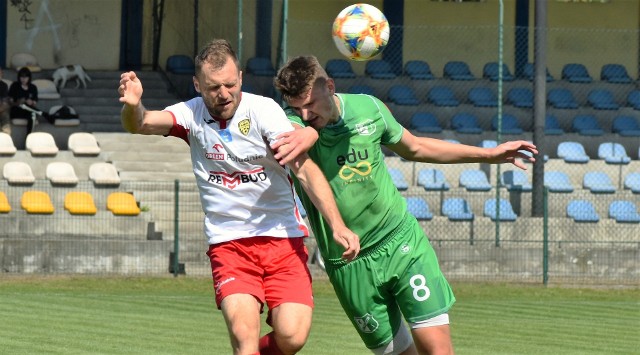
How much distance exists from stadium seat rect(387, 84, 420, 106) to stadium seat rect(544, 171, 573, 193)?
3.22 meters

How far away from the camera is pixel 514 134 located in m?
24.9

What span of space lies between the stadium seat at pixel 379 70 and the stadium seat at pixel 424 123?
1362 millimetres

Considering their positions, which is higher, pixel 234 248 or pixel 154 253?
pixel 234 248

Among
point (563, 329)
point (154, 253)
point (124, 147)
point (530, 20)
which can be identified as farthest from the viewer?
point (530, 20)

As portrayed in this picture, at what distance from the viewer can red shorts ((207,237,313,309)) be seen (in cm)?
724

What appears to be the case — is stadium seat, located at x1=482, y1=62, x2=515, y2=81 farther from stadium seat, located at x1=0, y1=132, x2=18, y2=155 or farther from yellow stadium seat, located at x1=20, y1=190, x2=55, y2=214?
yellow stadium seat, located at x1=20, y1=190, x2=55, y2=214

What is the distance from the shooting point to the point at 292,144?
6.94 meters

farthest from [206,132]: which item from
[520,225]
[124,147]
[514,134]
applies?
[514,134]

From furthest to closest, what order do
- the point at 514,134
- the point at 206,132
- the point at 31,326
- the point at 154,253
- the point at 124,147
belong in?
the point at 514,134
the point at 124,147
the point at 154,253
the point at 31,326
the point at 206,132

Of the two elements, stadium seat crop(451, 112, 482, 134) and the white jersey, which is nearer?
the white jersey

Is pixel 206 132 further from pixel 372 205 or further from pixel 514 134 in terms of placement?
pixel 514 134

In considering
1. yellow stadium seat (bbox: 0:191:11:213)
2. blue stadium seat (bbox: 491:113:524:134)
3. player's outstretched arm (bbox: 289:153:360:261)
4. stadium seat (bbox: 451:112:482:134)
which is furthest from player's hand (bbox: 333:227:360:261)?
blue stadium seat (bbox: 491:113:524:134)

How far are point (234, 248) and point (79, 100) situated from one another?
18.3 m

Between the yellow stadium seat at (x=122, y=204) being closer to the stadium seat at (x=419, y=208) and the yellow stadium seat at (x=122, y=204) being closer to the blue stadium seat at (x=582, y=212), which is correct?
the stadium seat at (x=419, y=208)
